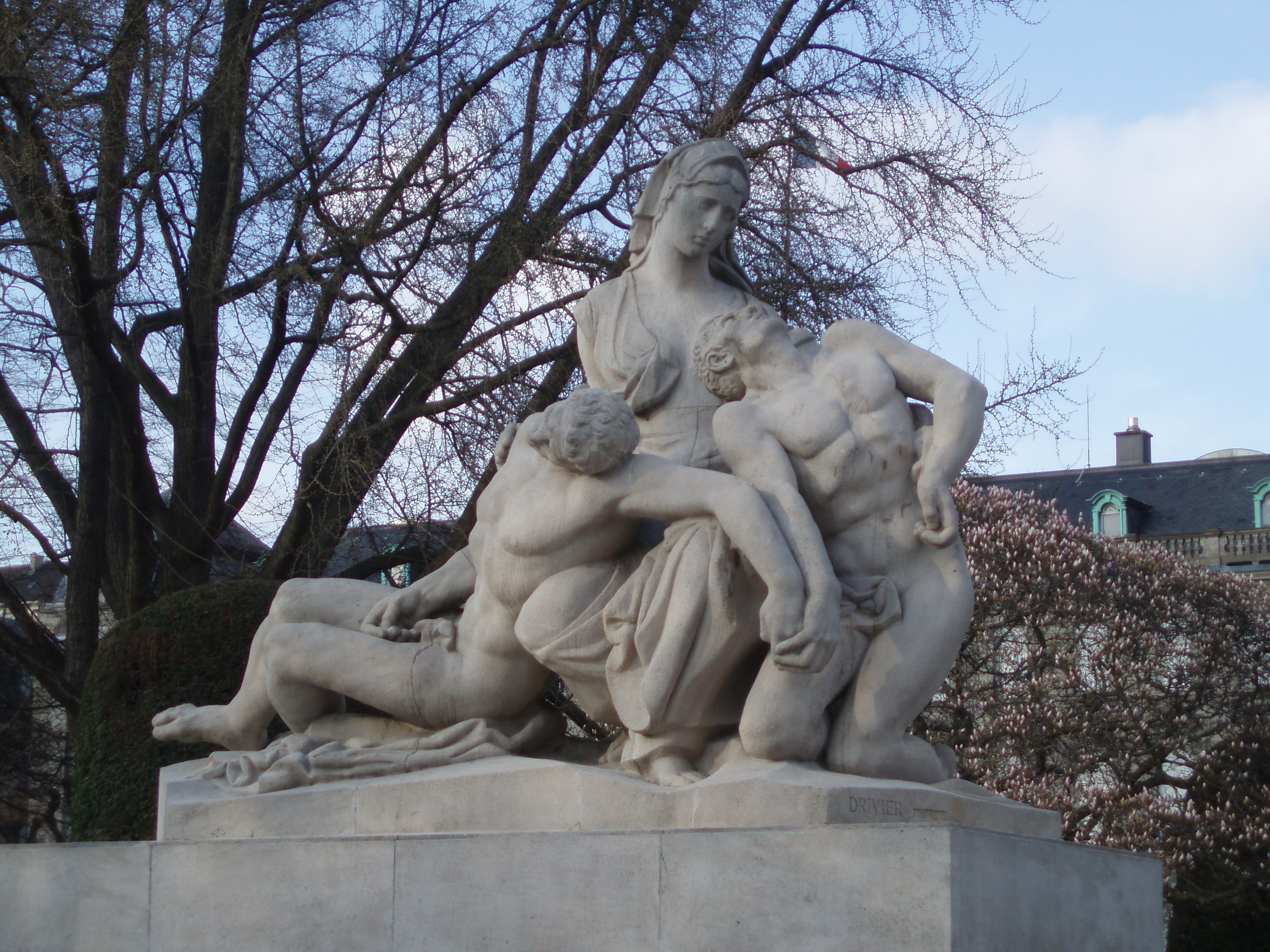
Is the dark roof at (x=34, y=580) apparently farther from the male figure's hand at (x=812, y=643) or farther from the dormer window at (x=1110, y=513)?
the dormer window at (x=1110, y=513)

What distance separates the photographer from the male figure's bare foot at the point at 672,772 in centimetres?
449

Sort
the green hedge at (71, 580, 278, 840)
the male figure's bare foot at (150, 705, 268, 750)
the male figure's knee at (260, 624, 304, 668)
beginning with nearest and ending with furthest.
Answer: the male figure's knee at (260, 624, 304, 668)
the male figure's bare foot at (150, 705, 268, 750)
the green hedge at (71, 580, 278, 840)

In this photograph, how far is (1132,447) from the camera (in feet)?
104

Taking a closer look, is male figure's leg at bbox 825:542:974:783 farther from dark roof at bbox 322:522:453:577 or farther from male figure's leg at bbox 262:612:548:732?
dark roof at bbox 322:522:453:577

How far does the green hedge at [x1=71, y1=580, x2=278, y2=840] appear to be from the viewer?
7621 mm

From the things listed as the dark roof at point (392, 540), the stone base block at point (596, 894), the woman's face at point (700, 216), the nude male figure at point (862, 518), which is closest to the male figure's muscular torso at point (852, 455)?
the nude male figure at point (862, 518)

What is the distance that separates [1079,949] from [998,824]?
1.42ft

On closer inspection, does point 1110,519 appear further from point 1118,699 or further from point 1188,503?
point 1118,699

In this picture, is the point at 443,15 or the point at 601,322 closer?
the point at 601,322

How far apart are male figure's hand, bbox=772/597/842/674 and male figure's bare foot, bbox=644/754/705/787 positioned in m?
0.46

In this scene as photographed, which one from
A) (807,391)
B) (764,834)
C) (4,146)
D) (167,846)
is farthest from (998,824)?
(4,146)

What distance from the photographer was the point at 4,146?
915cm

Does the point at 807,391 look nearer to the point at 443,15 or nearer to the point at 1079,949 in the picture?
the point at 1079,949

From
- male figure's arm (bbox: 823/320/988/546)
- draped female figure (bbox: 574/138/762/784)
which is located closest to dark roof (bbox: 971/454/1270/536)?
draped female figure (bbox: 574/138/762/784)
